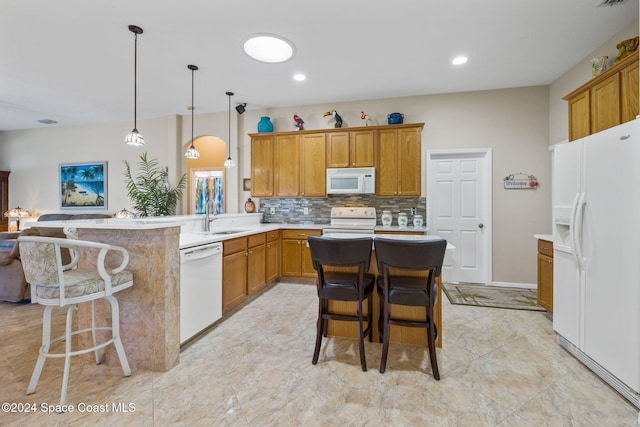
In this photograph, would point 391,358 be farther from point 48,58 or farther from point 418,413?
point 48,58

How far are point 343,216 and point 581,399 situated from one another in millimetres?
3159

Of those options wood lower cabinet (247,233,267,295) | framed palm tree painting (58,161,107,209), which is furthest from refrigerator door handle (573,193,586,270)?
framed palm tree painting (58,161,107,209)

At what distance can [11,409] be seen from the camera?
1659 mm

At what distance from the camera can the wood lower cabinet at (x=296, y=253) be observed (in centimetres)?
418

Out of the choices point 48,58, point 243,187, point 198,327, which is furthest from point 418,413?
point 48,58

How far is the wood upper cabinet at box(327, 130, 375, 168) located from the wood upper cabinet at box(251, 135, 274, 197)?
102cm

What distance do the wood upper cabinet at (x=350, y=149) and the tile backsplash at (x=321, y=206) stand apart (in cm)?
58

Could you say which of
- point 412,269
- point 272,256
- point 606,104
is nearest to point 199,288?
point 272,256

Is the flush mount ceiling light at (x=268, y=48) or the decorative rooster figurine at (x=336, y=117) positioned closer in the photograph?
the flush mount ceiling light at (x=268, y=48)

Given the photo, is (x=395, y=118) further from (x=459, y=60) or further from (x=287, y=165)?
(x=287, y=165)

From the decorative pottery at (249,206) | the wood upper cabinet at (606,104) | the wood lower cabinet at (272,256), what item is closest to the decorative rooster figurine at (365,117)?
the wood lower cabinet at (272,256)

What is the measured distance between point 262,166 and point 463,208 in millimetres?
3296

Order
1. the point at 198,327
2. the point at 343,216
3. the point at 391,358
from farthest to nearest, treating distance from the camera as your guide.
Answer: the point at 343,216 → the point at 198,327 → the point at 391,358

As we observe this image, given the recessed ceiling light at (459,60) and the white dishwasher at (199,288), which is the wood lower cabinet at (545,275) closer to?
the recessed ceiling light at (459,60)
